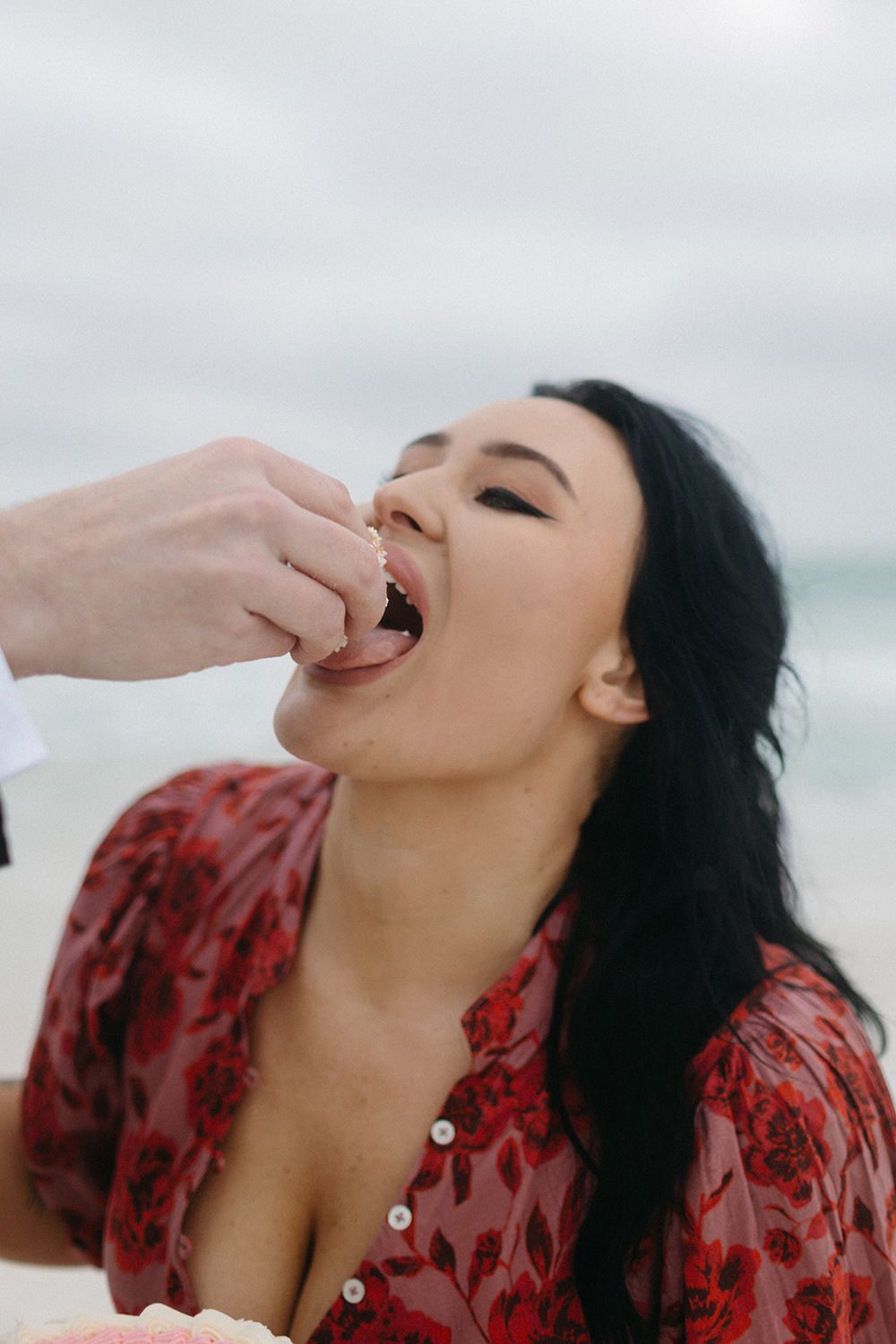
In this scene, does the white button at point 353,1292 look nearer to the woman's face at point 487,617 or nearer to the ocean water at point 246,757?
the woman's face at point 487,617

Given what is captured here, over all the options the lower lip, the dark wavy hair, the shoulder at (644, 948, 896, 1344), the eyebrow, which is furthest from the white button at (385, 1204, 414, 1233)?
Answer: the eyebrow

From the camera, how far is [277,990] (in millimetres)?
2109

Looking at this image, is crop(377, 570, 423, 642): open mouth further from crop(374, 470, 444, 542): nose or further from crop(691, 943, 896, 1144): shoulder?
crop(691, 943, 896, 1144): shoulder

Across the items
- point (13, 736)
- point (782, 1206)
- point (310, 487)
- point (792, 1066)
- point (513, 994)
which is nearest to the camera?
point (13, 736)

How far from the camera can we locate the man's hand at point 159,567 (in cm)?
120

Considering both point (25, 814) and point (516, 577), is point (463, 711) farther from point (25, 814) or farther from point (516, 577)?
point (25, 814)

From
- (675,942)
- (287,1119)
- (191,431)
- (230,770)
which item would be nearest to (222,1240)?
(287,1119)

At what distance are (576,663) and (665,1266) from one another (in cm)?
89

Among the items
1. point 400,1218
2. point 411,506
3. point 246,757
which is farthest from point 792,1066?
point 246,757

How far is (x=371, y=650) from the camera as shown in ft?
6.15

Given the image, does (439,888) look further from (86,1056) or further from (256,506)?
(256,506)

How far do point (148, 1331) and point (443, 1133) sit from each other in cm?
90

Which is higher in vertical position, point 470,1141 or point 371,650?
point 371,650

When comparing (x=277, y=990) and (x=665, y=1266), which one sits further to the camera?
(x=277, y=990)
